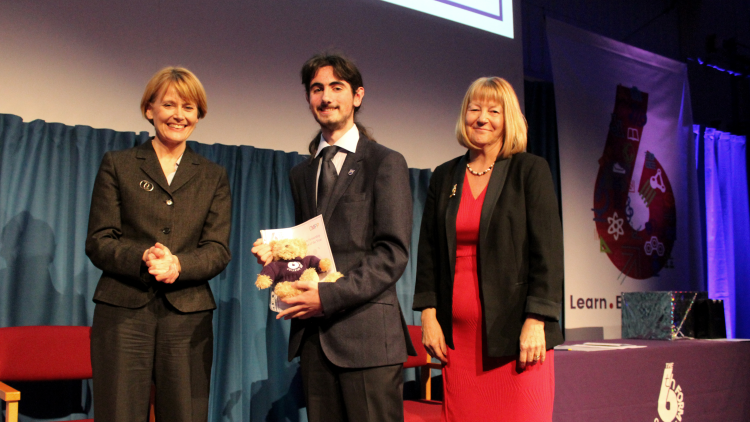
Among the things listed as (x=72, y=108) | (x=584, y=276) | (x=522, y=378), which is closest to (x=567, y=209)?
(x=584, y=276)

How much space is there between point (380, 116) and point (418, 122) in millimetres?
391

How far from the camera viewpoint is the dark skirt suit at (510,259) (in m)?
1.83

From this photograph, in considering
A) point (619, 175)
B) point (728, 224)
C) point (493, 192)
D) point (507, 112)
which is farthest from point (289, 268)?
point (728, 224)

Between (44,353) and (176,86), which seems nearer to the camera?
(176,86)

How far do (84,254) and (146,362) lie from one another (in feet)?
6.30

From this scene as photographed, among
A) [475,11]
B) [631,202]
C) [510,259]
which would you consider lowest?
[510,259]

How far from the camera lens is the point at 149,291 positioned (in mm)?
1790

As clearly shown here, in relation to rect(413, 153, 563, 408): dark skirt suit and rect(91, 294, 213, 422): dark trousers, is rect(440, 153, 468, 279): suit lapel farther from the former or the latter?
rect(91, 294, 213, 422): dark trousers

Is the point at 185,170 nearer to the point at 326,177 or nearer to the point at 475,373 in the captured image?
the point at 326,177

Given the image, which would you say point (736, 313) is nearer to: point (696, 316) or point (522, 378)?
point (696, 316)

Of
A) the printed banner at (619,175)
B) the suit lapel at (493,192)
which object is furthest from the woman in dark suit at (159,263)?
the printed banner at (619,175)

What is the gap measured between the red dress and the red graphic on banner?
12.0 feet

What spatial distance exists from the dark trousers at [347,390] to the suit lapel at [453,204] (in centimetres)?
→ 47

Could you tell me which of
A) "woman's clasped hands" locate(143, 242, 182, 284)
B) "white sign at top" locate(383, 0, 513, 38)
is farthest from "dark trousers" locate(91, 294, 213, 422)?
"white sign at top" locate(383, 0, 513, 38)
